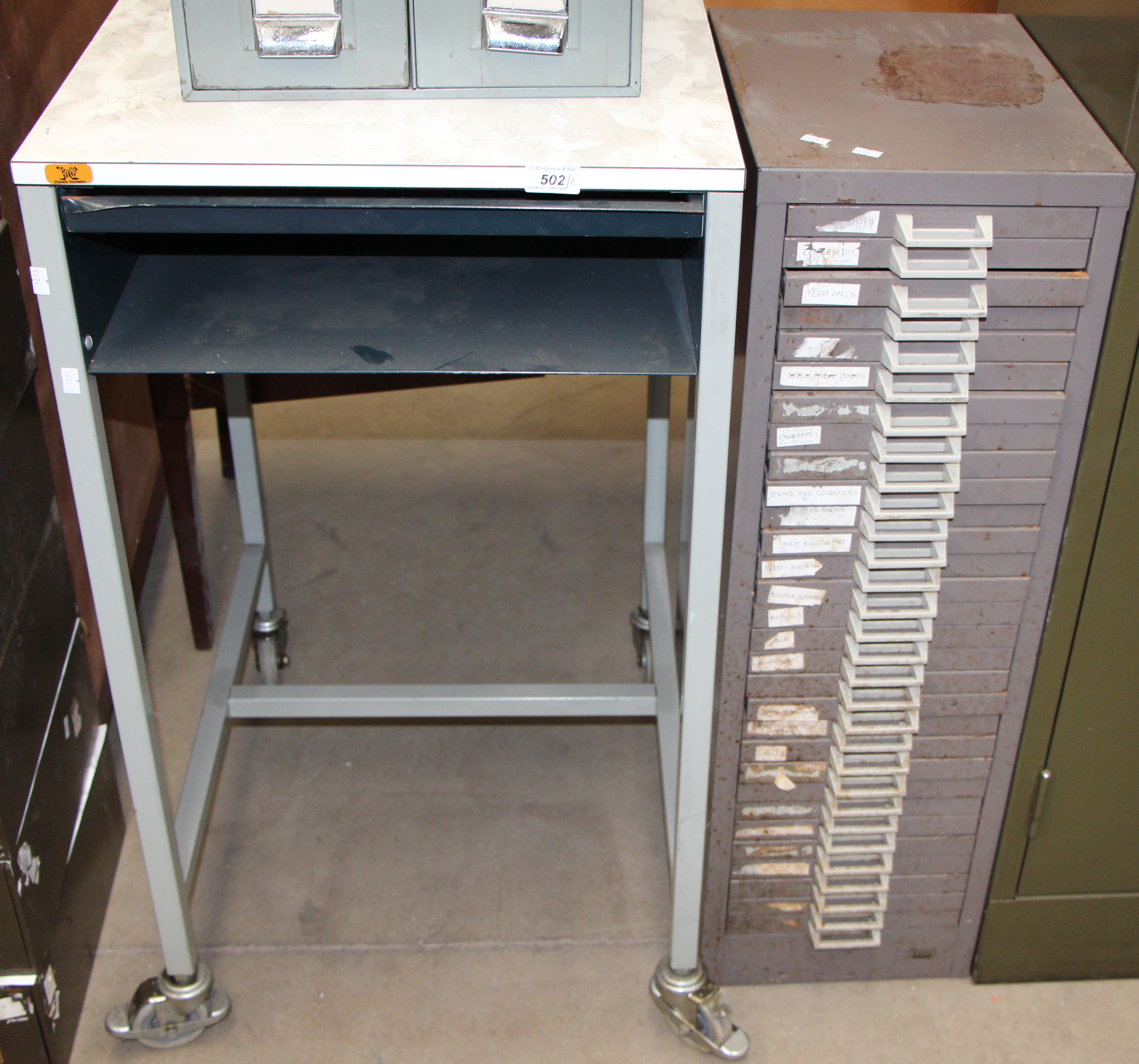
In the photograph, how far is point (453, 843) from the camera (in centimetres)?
248

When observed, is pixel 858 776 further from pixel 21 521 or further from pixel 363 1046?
pixel 21 521

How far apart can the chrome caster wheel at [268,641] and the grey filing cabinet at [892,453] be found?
128cm

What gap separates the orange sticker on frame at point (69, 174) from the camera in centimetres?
136

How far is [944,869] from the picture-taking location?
2072 mm

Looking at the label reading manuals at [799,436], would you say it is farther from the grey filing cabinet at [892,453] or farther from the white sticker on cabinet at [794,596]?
the white sticker on cabinet at [794,596]

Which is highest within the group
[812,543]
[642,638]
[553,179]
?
[553,179]

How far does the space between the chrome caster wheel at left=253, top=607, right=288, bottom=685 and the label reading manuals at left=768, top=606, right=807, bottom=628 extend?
1453mm

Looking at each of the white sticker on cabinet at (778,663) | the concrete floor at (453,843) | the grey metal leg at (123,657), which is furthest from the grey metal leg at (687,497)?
the grey metal leg at (123,657)

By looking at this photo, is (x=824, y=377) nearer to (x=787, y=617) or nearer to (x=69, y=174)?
(x=787, y=617)

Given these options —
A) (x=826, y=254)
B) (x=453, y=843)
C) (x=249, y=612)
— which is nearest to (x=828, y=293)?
(x=826, y=254)

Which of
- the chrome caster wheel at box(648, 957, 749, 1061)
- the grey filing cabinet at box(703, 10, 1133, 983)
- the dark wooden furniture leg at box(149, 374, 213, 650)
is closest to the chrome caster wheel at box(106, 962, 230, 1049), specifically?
the chrome caster wheel at box(648, 957, 749, 1061)

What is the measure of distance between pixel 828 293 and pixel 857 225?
0.30 feet

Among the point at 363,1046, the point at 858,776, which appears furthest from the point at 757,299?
the point at 363,1046

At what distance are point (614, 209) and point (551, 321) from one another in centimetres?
22
